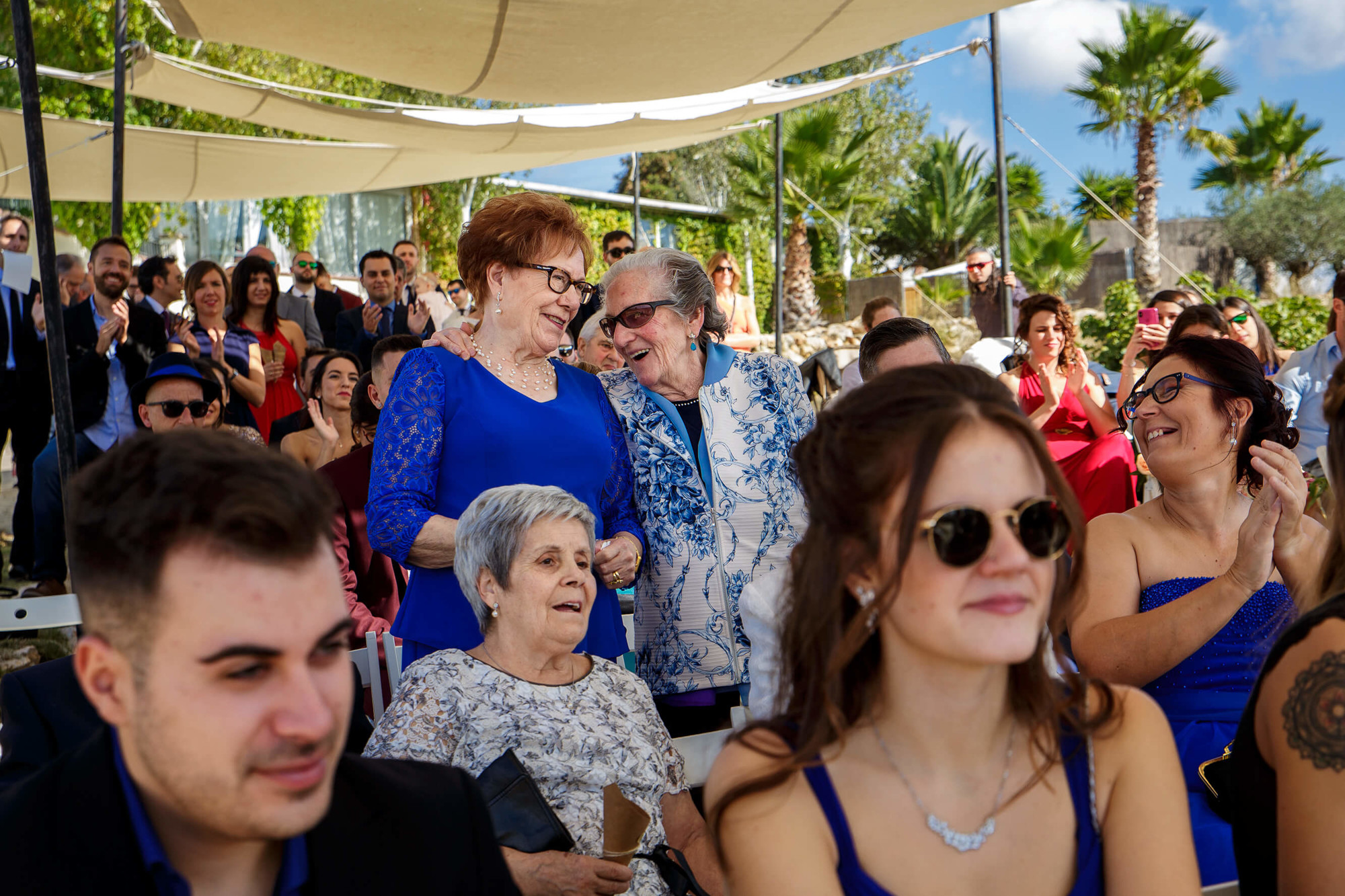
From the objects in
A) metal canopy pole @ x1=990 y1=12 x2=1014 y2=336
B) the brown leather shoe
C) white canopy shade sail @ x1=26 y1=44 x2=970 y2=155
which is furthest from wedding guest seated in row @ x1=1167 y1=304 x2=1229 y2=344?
the brown leather shoe

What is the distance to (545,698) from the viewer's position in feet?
7.54

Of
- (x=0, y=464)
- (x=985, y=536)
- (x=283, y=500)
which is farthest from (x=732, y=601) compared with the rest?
(x=0, y=464)

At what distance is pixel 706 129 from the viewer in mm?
9602

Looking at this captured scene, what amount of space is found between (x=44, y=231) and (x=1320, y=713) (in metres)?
3.57

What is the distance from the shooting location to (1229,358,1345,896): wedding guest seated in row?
4.54 ft

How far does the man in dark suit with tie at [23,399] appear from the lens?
639 centimetres

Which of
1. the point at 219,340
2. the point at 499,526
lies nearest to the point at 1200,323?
the point at 499,526

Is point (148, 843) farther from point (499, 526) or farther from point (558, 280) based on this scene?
point (558, 280)

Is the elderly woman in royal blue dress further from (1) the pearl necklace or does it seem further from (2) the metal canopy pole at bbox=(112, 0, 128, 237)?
(2) the metal canopy pole at bbox=(112, 0, 128, 237)

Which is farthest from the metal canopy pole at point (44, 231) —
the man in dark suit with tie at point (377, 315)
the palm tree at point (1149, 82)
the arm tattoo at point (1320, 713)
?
the palm tree at point (1149, 82)

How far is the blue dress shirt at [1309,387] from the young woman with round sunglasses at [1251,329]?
0.30 meters

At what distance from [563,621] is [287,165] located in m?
9.39

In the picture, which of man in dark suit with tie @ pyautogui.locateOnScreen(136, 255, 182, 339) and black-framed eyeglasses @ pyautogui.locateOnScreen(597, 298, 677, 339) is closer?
black-framed eyeglasses @ pyautogui.locateOnScreen(597, 298, 677, 339)

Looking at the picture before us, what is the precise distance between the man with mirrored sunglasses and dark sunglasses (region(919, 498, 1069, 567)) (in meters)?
3.17
